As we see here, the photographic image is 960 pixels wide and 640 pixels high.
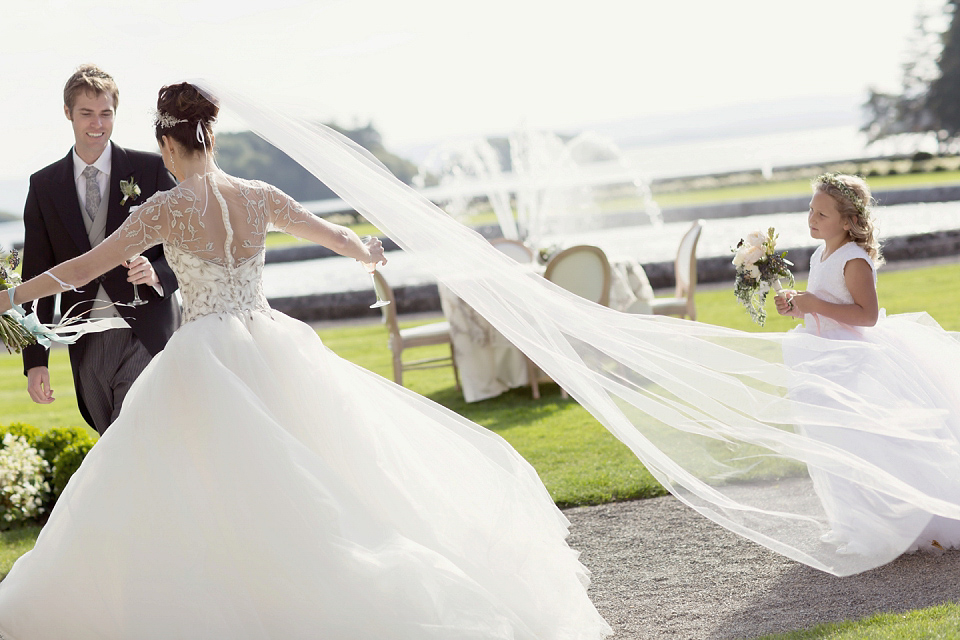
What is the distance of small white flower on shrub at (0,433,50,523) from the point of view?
5.36m

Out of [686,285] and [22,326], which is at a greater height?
[22,326]

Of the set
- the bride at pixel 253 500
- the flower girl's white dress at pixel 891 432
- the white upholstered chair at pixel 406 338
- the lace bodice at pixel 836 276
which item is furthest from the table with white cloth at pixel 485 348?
the bride at pixel 253 500

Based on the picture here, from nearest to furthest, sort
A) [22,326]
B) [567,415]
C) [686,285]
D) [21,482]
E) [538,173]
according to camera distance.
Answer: [22,326] < [21,482] < [567,415] < [686,285] < [538,173]

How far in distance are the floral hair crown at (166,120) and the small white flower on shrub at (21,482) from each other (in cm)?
323

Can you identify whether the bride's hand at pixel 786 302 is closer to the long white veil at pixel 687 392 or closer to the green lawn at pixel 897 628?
the long white veil at pixel 687 392

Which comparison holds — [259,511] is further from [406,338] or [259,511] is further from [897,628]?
[406,338]

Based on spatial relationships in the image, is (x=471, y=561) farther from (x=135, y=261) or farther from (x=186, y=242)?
(x=135, y=261)

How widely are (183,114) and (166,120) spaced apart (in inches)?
2.5

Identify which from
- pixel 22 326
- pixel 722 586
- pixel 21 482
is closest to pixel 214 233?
pixel 22 326

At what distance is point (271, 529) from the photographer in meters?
2.81

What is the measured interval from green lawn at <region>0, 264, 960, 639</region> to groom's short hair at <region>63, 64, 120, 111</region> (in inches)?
95.8

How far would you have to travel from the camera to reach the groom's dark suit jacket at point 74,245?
399cm

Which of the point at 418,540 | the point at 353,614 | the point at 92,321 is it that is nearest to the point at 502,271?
the point at 418,540

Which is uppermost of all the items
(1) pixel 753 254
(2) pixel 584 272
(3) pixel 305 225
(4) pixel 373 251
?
(3) pixel 305 225
